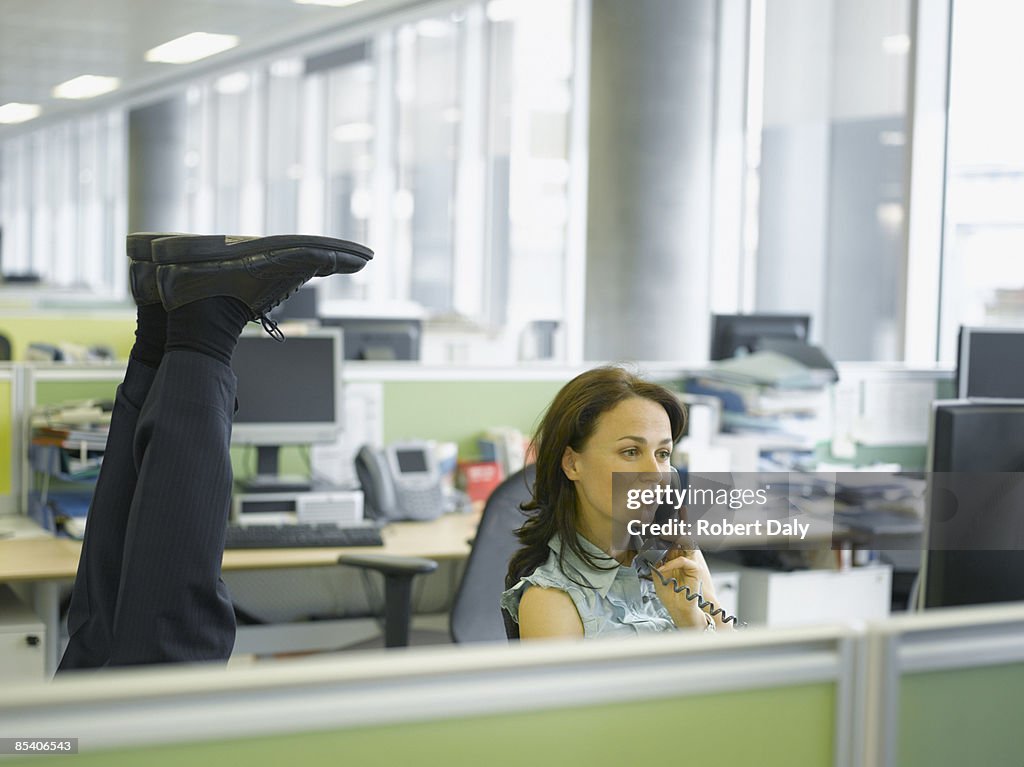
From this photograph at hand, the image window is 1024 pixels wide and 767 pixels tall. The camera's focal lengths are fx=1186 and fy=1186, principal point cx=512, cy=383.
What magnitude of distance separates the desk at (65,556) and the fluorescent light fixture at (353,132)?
649 centimetres

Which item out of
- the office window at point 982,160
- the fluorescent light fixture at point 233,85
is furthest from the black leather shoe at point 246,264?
the fluorescent light fixture at point 233,85

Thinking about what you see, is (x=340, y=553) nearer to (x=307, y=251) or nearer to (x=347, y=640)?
(x=347, y=640)

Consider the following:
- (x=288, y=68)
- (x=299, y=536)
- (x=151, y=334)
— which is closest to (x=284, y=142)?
(x=288, y=68)

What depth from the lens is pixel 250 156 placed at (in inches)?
458

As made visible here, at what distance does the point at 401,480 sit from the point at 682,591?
190cm

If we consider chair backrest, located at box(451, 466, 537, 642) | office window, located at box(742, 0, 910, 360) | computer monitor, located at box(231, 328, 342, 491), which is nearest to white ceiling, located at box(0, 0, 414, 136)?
office window, located at box(742, 0, 910, 360)

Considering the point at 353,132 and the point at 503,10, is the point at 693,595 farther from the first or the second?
the point at 353,132

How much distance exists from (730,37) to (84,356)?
146 inches

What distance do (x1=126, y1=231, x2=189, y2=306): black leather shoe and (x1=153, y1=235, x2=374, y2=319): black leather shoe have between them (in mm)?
40

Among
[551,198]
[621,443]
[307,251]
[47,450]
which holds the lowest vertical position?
[47,450]

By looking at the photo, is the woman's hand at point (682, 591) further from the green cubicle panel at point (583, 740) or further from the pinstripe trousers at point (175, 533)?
the pinstripe trousers at point (175, 533)

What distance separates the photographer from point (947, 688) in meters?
0.99

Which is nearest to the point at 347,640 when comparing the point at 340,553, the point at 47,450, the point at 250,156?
the point at 340,553

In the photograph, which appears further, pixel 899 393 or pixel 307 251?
pixel 899 393
